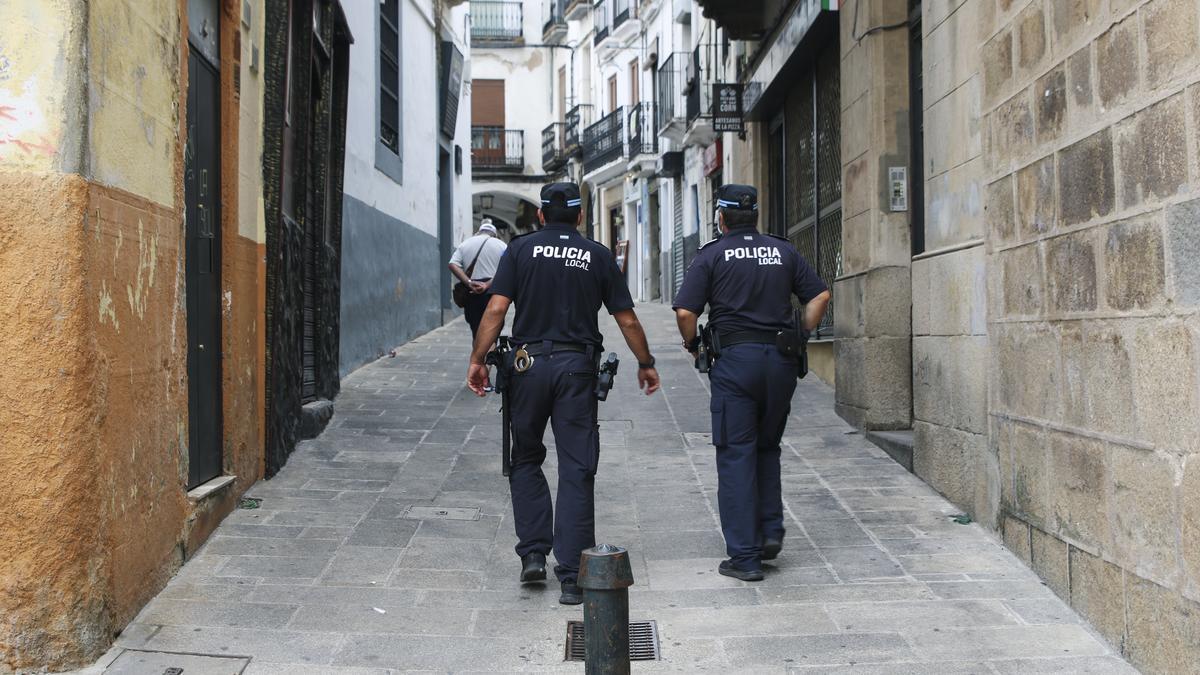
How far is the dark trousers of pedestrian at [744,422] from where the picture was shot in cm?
523

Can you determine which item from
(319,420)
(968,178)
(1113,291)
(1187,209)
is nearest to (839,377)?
(968,178)

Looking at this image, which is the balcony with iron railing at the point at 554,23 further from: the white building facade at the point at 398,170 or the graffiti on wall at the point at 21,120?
the graffiti on wall at the point at 21,120

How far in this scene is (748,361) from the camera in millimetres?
5262

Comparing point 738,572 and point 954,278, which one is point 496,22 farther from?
point 738,572

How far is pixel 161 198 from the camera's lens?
15.9 feet

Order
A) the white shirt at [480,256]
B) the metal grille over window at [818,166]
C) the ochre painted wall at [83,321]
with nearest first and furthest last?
the ochre painted wall at [83,321]
the white shirt at [480,256]
the metal grille over window at [818,166]

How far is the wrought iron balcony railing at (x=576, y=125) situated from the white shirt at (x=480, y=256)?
75.5 feet

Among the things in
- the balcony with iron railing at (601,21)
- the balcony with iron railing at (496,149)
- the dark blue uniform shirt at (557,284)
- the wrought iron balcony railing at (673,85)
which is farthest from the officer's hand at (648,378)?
the balcony with iron railing at (496,149)

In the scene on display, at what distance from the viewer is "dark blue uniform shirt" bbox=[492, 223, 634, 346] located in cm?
496

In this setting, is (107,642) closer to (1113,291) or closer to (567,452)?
(567,452)

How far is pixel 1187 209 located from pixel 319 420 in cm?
610

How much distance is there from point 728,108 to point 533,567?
9.70 meters

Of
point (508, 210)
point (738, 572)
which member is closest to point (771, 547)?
point (738, 572)

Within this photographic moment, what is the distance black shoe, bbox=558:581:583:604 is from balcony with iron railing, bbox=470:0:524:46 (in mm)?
31349
